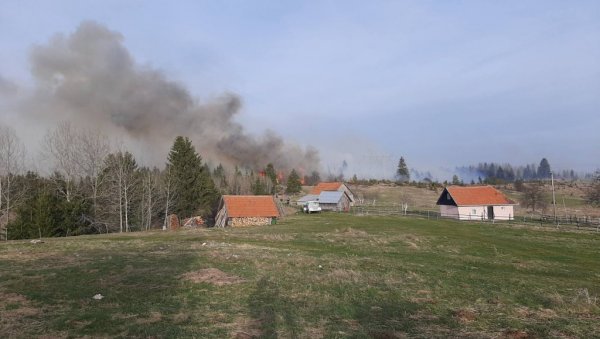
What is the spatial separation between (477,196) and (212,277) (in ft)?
219

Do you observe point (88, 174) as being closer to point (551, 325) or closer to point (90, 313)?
point (90, 313)

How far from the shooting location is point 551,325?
38.3 feet

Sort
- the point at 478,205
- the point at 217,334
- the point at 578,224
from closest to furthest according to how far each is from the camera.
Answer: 1. the point at 217,334
2. the point at 578,224
3. the point at 478,205

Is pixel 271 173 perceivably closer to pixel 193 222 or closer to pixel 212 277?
pixel 193 222

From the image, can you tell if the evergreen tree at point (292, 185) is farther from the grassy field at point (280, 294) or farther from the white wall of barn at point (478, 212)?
the grassy field at point (280, 294)

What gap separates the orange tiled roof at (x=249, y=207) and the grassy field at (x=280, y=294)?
31.9m

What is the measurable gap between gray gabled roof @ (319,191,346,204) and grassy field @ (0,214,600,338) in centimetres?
5868

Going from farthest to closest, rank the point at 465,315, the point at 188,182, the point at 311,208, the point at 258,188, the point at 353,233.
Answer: the point at 258,188
the point at 311,208
the point at 188,182
the point at 353,233
the point at 465,315

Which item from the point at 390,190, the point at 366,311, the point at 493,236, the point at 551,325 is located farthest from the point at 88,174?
the point at 390,190

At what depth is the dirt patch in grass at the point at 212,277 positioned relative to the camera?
54.4ft

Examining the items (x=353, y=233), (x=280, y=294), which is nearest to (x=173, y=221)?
(x=353, y=233)

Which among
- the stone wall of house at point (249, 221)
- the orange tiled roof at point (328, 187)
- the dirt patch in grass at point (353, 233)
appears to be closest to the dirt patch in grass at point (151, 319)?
the dirt patch in grass at point (353, 233)

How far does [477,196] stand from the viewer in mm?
74812

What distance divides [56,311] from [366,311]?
867 centimetres
